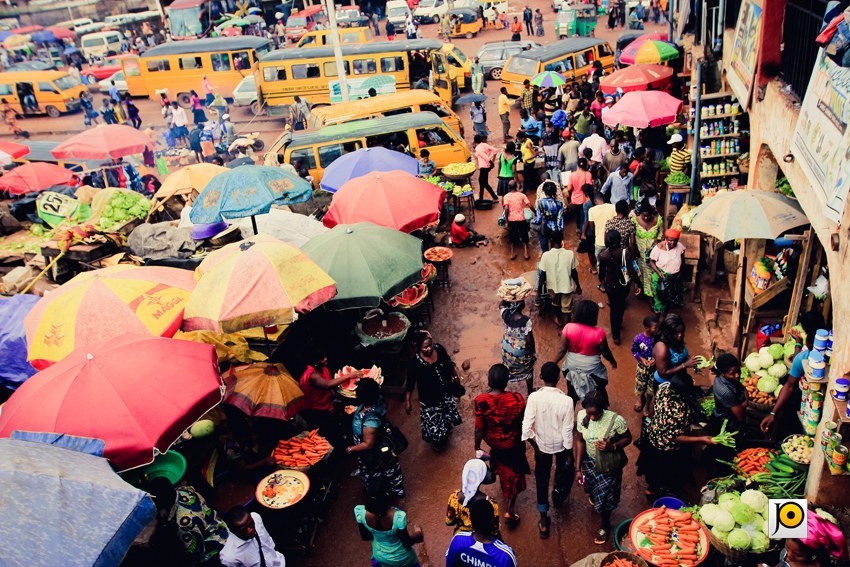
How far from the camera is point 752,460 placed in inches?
227

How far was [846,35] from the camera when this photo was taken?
4.73 meters

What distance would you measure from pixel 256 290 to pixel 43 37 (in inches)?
1661

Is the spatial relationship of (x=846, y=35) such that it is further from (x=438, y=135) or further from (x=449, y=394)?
(x=438, y=135)

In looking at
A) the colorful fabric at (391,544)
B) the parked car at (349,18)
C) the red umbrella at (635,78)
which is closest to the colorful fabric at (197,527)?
the colorful fabric at (391,544)

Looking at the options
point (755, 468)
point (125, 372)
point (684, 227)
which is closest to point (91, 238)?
point (125, 372)

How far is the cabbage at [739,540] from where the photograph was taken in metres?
4.82

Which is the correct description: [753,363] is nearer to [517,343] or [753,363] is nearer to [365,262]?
[517,343]

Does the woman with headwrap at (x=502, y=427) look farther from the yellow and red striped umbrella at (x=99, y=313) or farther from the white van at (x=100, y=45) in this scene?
the white van at (x=100, y=45)

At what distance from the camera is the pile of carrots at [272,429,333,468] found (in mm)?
6445

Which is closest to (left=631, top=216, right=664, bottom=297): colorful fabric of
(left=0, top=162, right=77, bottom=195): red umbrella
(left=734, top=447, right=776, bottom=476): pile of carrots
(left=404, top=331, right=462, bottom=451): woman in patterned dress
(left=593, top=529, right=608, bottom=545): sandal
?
(left=734, top=447, right=776, bottom=476): pile of carrots

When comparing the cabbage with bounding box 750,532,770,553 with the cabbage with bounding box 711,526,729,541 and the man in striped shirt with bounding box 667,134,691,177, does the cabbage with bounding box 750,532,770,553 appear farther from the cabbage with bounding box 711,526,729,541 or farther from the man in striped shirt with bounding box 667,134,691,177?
the man in striped shirt with bounding box 667,134,691,177

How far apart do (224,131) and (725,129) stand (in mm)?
14405

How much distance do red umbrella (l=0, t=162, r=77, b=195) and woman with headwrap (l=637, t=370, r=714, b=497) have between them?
46.3 ft

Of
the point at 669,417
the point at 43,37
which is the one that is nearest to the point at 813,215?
the point at 669,417
